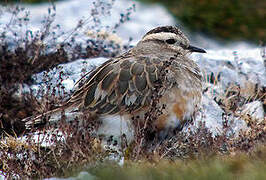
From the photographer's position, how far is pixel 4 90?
9164mm

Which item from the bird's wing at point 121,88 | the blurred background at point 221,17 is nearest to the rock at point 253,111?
the bird's wing at point 121,88

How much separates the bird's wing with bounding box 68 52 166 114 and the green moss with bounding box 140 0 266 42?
1089cm

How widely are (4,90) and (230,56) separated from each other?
500 centimetres

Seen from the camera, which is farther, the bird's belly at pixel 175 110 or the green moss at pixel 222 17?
the green moss at pixel 222 17

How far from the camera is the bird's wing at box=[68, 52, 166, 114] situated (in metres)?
6.19

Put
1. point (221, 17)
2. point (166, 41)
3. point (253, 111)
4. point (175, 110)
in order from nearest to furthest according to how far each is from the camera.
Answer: point (175, 110)
point (166, 41)
point (253, 111)
point (221, 17)

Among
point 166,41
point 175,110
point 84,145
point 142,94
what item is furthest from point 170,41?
point 84,145

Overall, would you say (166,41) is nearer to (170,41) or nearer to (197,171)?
(170,41)

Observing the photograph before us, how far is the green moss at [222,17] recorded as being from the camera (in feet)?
57.4

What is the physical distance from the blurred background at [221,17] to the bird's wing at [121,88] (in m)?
10.7

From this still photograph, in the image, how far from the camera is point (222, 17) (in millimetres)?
18062

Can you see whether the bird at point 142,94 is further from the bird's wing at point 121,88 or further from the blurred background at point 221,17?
the blurred background at point 221,17

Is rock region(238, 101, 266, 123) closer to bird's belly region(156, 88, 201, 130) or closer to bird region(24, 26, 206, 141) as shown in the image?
bird region(24, 26, 206, 141)

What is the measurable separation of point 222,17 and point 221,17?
0.04 m
